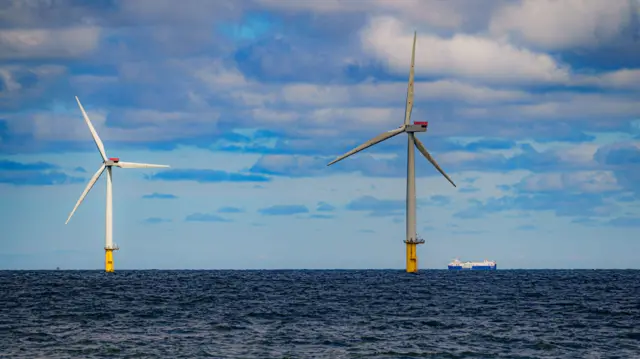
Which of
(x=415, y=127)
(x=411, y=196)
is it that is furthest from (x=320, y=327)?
(x=415, y=127)

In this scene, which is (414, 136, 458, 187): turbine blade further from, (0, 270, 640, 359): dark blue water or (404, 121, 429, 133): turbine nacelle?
(0, 270, 640, 359): dark blue water

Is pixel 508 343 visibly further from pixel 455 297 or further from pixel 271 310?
pixel 455 297

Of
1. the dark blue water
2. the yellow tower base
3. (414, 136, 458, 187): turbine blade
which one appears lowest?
the dark blue water

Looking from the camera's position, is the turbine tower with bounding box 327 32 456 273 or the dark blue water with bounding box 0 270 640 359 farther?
the turbine tower with bounding box 327 32 456 273

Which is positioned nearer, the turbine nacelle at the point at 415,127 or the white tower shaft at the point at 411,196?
the white tower shaft at the point at 411,196

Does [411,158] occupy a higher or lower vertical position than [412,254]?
higher

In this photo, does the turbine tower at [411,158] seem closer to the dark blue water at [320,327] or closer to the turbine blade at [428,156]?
the turbine blade at [428,156]

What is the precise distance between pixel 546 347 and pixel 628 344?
6.91 metres

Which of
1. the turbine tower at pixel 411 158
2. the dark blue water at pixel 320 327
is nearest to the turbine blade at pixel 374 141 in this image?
the turbine tower at pixel 411 158

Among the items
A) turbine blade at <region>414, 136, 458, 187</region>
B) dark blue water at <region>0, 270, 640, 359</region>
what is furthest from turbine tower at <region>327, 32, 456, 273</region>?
dark blue water at <region>0, 270, 640, 359</region>

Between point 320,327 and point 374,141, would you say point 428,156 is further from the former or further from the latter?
point 320,327

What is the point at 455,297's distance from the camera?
116 m

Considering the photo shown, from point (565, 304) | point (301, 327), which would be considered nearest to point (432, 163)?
point (565, 304)

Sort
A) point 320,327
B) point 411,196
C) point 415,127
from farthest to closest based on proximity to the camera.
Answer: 1. point 415,127
2. point 411,196
3. point 320,327
